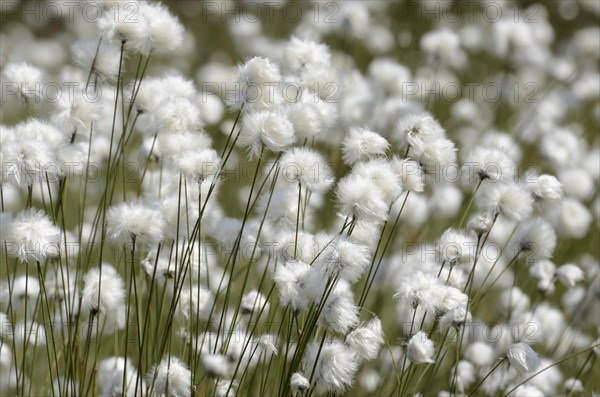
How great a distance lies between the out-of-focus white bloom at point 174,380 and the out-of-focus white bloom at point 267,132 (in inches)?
23.4

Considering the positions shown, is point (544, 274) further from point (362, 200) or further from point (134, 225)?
point (134, 225)

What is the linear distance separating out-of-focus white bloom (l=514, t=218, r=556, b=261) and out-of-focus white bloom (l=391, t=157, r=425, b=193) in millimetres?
622

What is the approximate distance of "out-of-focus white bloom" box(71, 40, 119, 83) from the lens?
254 centimetres

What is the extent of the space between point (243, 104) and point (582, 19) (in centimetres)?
1005

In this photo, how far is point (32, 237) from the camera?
6.76 ft

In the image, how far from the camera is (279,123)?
6.89ft

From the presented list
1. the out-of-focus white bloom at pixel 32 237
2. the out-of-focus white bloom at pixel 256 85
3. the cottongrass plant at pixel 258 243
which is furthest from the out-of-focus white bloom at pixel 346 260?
the out-of-focus white bloom at pixel 32 237

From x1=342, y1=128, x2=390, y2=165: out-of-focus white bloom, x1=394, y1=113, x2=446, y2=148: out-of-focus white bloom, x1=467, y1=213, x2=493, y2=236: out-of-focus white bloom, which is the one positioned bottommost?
x1=467, y1=213, x2=493, y2=236: out-of-focus white bloom

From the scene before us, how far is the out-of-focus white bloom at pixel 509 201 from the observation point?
237 centimetres

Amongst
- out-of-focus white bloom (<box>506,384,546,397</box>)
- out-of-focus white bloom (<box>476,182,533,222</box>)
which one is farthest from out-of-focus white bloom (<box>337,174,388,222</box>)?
out-of-focus white bloom (<box>506,384,546,397</box>)

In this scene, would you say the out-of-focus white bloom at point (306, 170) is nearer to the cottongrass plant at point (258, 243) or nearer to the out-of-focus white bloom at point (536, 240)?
the cottongrass plant at point (258, 243)

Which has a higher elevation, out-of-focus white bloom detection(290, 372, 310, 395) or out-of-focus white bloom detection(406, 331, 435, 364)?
out-of-focus white bloom detection(406, 331, 435, 364)

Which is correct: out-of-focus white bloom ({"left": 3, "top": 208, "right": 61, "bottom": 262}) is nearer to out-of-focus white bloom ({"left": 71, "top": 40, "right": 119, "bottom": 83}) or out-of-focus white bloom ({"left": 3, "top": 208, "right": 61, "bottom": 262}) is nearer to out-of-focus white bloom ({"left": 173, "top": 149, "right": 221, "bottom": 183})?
out-of-focus white bloom ({"left": 173, "top": 149, "right": 221, "bottom": 183})

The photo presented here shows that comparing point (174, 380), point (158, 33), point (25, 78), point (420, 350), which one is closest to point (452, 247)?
point (420, 350)
